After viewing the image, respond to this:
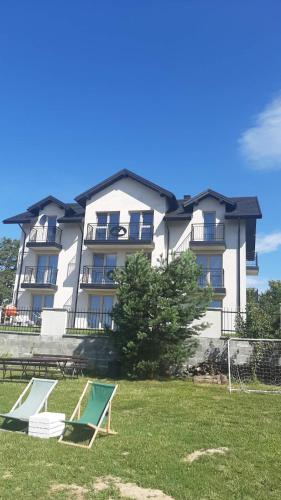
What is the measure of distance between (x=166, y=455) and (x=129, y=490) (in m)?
1.25

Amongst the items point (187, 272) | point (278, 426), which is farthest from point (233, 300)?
point (278, 426)

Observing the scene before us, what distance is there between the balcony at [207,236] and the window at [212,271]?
0.82 metres

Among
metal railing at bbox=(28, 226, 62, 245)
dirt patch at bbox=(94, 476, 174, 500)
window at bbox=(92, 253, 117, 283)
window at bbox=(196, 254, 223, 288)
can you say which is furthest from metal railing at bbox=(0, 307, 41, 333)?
dirt patch at bbox=(94, 476, 174, 500)

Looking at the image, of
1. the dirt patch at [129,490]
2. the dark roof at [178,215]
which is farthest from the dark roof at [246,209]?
the dirt patch at [129,490]

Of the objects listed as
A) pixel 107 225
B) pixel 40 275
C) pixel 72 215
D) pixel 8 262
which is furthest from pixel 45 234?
pixel 8 262

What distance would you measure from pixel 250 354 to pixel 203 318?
2.03 metres

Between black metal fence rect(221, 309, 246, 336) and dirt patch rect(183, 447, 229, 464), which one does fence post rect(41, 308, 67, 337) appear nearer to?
black metal fence rect(221, 309, 246, 336)

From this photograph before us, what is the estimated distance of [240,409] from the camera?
9.27 metres

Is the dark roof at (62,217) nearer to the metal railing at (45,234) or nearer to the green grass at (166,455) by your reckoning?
the metal railing at (45,234)

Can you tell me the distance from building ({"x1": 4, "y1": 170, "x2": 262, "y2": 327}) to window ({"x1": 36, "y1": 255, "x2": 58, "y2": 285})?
67 mm

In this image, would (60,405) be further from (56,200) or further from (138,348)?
(56,200)

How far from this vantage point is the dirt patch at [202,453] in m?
5.84

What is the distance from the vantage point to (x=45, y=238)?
27.8 m

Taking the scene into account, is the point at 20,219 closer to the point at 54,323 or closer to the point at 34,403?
the point at 54,323
